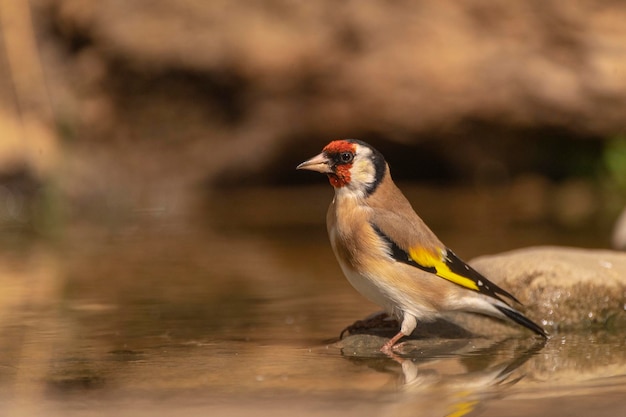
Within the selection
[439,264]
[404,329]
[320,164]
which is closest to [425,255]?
[439,264]

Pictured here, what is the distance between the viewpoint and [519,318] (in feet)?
15.9

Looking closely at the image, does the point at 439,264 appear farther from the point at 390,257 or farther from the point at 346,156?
the point at 346,156

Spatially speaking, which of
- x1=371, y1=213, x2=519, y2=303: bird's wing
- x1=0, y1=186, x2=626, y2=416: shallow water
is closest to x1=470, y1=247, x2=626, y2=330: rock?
x1=0, y1=186, x2=626, y2=416: shallow water

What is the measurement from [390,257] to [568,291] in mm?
948

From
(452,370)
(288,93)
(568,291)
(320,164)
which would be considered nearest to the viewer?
(452,370)

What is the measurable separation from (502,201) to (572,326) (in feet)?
17.7

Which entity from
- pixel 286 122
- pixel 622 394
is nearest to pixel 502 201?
pixel 286 122

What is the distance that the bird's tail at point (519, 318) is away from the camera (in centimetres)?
484

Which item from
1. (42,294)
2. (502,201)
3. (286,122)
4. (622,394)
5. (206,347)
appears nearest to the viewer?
(622,394)

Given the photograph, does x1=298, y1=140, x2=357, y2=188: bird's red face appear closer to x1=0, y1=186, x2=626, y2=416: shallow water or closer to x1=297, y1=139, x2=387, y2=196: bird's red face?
x1=297, y1=139, x2=387, y2=196: bird's red face

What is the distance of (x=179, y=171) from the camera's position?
11.6m

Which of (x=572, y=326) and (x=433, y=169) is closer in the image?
(x=572, y=326)

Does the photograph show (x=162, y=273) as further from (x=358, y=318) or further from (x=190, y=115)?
(x=190, y=115)

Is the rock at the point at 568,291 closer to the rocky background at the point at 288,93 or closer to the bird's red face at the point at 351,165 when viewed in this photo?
the bird's red face at the point at 351,165
